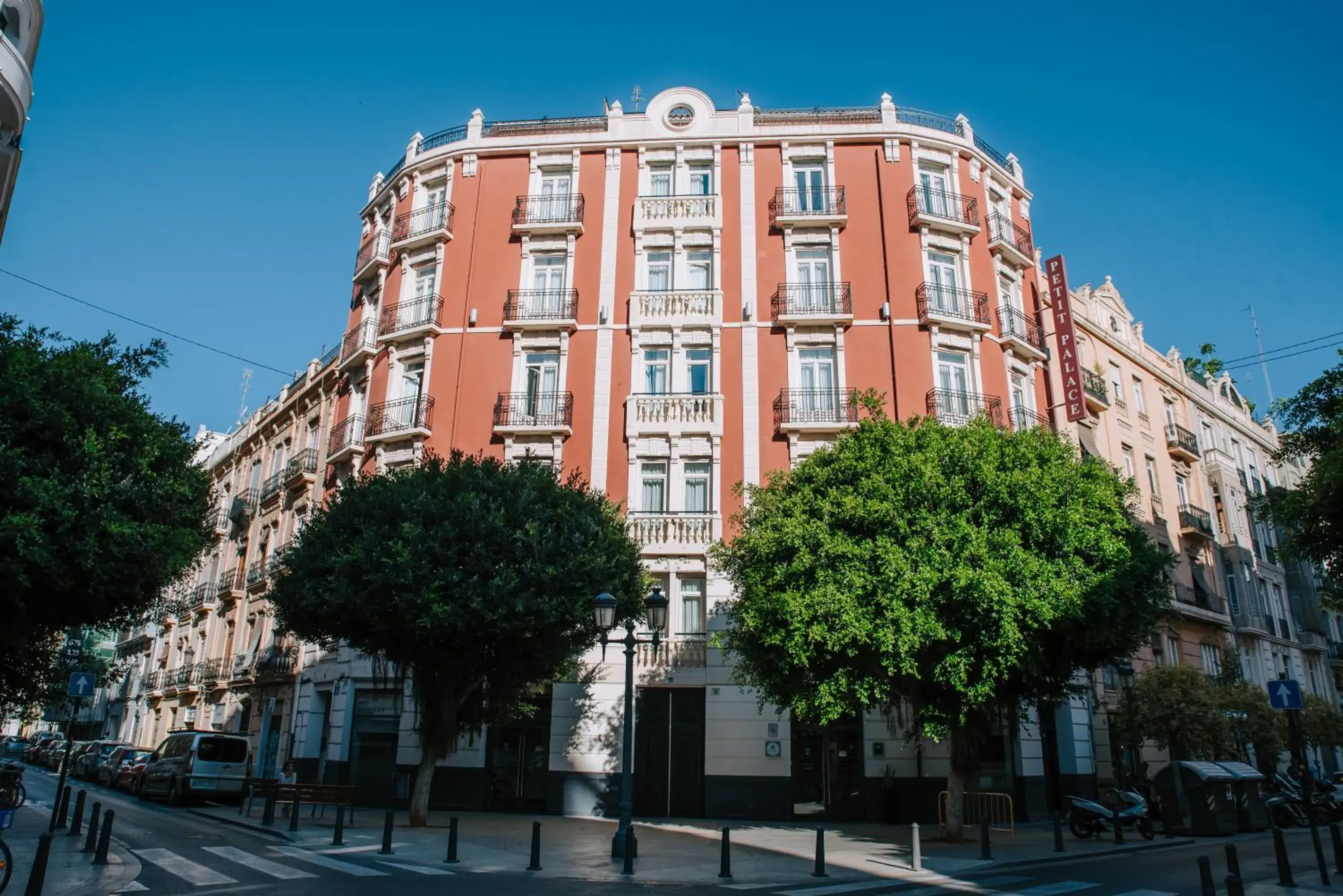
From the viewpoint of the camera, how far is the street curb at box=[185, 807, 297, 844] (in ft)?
Answer: 58.3

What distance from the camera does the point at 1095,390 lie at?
31953 millimetres

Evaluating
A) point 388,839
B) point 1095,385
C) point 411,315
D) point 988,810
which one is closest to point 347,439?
point 411,315

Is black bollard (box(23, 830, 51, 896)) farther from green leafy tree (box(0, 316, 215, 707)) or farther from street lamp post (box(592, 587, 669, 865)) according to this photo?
street lamp post (box(592, 587, 669, 865))

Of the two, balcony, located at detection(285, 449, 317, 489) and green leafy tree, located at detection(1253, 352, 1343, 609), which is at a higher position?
balcony, located at detection(285, 449, 317, 489)

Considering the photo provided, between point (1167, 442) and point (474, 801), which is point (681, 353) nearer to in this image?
point (474, 801)

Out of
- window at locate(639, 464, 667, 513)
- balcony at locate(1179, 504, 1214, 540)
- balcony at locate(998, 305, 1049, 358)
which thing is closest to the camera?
window at locate(639, 464, 667, 513)

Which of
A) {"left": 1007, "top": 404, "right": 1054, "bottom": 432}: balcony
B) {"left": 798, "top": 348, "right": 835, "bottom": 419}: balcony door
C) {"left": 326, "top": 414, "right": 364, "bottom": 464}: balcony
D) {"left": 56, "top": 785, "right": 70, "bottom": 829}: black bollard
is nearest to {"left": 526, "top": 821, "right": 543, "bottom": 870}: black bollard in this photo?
{"left": 56, "top": 785, "right": 70, "bottom": 829}: black bollard

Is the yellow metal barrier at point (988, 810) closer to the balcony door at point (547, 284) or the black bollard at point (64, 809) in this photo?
the balcony door at point (547, 284)

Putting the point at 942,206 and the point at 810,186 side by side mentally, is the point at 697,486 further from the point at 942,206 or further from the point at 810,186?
the point at 942,206

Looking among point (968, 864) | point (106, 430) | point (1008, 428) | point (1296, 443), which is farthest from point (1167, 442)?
point (106, 430)

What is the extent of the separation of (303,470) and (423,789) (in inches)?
658

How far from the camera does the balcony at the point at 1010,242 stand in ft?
96.5

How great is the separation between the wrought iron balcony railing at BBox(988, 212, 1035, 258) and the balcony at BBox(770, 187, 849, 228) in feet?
15.8

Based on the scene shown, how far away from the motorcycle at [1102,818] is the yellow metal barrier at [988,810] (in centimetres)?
145
